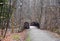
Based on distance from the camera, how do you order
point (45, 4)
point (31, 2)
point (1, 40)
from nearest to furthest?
point (1, 40), point (45, 4), point (31, 2)

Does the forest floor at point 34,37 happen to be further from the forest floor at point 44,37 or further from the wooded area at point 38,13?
the wooded area at point 38,13

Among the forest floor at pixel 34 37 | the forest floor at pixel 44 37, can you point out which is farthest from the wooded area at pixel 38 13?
the forest floor at pixel 34 37

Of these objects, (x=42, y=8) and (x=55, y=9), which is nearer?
(x=55, y=9)

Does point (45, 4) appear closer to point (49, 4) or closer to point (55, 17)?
point (49, 4)

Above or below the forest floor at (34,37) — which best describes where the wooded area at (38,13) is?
above

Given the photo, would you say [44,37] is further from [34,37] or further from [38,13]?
[38,13]

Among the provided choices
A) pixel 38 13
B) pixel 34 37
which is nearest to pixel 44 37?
pixel 34 37

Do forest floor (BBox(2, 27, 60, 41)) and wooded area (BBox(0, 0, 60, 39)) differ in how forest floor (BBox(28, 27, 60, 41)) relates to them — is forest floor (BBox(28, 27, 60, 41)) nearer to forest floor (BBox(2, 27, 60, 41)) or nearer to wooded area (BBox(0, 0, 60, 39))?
forest floor (BBox(2, 27, 60, 41))

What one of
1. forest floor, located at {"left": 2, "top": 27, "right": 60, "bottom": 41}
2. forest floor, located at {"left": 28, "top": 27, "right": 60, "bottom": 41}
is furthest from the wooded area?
forest floor, located at {"left": 2, "top": 27, "right": 60, "bottom": 41}

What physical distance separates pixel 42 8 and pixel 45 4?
0.59 meters

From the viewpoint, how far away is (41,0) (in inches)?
781

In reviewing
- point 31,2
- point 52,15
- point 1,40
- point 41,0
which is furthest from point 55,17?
point 1,40

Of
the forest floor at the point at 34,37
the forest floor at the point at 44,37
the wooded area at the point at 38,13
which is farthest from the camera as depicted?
the wooded area at the point at 38,13

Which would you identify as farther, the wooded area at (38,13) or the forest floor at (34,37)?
the wooded area at (38,13)
